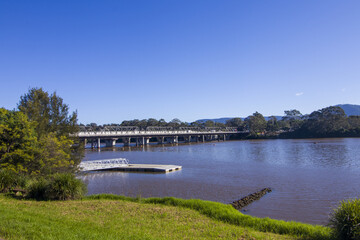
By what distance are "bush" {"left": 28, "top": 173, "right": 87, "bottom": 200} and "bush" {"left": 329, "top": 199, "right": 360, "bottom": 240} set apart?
12.9 m

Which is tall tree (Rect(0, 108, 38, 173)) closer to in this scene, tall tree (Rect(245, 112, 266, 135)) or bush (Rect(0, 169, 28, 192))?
bush (Rect(0, 169, 28, 192))

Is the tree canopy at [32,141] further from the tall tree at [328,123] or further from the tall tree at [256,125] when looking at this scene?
the tall tree at [256,125]

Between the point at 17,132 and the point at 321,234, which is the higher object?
the point at 17,132

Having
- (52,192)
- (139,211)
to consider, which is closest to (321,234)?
(139,211)

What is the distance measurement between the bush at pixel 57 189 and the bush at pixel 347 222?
1291cm

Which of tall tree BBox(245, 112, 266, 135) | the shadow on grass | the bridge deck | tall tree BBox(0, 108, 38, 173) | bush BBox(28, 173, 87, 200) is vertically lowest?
the bridge deck

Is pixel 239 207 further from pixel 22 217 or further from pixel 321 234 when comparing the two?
pixel 22 217

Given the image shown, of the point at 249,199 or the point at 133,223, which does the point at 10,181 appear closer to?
the point at 133,223

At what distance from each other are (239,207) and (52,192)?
11.9 meters

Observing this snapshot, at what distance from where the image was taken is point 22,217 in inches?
408

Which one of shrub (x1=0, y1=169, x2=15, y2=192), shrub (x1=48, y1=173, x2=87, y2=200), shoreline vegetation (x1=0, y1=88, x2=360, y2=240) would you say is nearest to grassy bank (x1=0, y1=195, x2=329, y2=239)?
shoreline vegetation (x1=0, y1=88, x2=360, y2=240)

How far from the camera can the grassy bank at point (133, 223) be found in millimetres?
8977

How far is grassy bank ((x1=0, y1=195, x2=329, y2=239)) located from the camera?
29.5ft

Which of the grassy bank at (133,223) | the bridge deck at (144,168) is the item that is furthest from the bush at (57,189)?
the bridge deck at (144,168)
